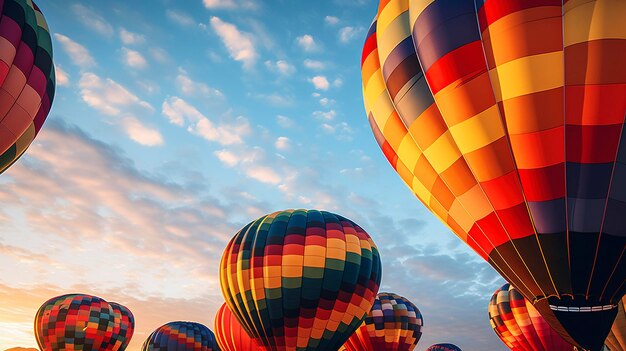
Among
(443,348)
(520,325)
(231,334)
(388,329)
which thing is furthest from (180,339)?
(443,348)

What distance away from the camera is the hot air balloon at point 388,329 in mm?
23641

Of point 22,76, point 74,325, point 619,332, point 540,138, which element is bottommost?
point 74,325

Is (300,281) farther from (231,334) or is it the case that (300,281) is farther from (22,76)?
(22,76)

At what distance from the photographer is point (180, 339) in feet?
102

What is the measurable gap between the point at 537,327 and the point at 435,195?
51.1 ft

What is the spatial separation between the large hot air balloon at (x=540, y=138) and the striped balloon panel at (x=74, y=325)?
2604 cm

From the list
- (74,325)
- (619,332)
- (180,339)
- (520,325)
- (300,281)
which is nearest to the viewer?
(619,332)

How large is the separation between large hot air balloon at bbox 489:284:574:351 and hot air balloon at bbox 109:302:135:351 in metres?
22.3

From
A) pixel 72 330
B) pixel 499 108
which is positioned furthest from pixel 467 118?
pixel 72 330

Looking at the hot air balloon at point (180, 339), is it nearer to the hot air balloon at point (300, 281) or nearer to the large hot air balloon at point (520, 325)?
the hot air balloon at point (300, 281)

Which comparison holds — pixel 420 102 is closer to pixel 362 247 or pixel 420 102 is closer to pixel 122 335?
pixel 362 247

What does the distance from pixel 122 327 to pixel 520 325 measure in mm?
23521

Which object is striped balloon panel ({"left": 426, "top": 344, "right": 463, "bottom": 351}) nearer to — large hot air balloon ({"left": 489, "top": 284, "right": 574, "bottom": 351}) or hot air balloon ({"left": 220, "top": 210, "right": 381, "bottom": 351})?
large hot air balloon ({"left": 489, "top": 284, "right": 574, "bottom": 351})

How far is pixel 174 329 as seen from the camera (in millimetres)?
31500
